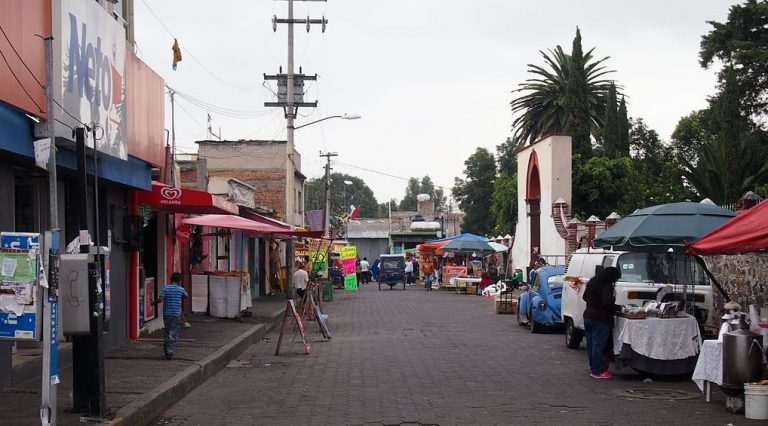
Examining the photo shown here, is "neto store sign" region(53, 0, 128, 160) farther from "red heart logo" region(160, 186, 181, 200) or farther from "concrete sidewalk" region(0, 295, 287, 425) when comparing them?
"concrete sidewalk" region(0, 295, 287, 425)

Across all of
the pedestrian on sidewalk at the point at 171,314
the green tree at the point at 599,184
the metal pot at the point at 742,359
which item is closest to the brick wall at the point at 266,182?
the green tree at the point at 599,184

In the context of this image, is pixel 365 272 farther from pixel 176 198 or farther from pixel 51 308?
pixel 51 308

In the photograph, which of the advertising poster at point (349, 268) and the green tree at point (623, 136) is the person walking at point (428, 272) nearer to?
the advertising poster at point (349, 268)

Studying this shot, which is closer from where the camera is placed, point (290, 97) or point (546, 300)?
point (546, 300)

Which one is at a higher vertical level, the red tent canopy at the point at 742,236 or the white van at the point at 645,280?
the red tent canopy at the point at 742,236

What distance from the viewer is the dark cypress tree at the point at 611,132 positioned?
5456 cm

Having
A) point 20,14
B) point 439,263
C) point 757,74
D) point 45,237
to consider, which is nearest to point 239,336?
point 20,14

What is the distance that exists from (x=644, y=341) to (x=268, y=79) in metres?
28.2

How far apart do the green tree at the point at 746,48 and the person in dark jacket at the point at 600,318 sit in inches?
1262

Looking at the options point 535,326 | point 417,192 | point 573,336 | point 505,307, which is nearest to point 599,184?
point 505,307

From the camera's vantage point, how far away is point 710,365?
10859 millimetres

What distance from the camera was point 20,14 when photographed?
415 inches

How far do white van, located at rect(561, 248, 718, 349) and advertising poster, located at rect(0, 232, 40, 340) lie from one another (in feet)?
33.9

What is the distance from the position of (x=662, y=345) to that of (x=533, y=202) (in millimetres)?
32996
